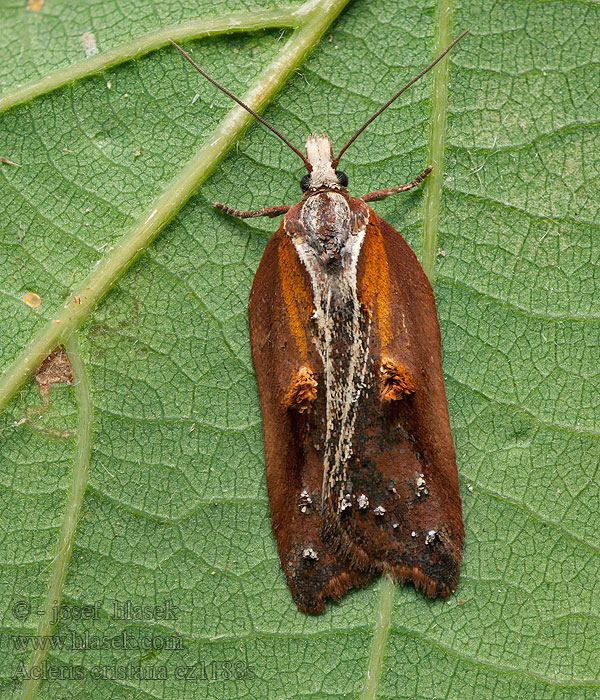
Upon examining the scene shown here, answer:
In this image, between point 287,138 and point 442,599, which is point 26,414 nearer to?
point 287,138

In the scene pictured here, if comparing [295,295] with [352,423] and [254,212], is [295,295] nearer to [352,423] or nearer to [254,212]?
[254,212]

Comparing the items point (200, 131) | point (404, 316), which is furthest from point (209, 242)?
point (404, 316)

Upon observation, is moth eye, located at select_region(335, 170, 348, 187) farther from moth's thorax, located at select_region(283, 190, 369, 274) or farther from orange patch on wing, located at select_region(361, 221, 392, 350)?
orange patch on wing, located at select_region(361, 221, 392, 350)

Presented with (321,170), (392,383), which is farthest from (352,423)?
(321,170)

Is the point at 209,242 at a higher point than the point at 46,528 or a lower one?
higher

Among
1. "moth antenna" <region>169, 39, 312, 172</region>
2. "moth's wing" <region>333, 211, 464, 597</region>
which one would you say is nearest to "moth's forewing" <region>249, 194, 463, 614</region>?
"moth's wing" <region>333, 211, 464, 597</region>

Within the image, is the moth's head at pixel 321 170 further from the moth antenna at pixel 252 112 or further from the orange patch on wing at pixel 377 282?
the orange patch on wing at pixel 377 282
